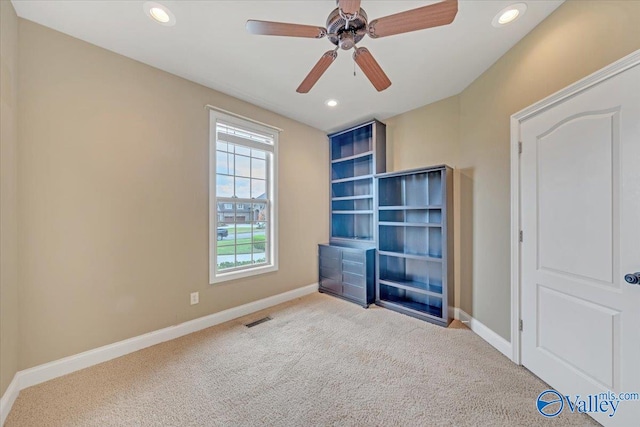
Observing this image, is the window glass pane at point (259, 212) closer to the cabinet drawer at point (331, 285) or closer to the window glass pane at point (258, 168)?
the window glass pane at point (258, 168)

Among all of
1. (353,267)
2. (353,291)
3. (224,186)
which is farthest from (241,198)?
(353,291)

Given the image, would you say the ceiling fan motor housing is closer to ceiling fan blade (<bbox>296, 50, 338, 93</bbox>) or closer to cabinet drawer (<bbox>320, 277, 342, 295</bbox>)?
ceiling fan blade (<bbox>296, 50, 338, 93</bbox>)

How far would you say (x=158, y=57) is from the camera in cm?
221

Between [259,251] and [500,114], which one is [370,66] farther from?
[259,251]

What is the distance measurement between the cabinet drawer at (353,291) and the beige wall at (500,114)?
3.88 feet

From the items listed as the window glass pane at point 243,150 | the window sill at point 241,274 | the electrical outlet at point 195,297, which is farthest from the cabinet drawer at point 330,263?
the window glass pane at point 243,150

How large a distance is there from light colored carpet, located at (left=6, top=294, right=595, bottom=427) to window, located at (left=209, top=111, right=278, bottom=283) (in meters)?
0.86

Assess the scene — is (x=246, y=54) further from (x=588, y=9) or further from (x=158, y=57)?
(x=588, y=9)

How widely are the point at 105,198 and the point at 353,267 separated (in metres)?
2.87

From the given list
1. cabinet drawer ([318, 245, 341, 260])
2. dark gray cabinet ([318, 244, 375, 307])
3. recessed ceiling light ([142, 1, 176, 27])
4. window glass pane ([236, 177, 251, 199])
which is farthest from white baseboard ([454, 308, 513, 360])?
recessed ceiling light ([142, 1, 176, 27])

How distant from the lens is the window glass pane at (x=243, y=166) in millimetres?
3069

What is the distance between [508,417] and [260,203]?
305cm

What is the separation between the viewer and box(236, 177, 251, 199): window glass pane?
3057 mm

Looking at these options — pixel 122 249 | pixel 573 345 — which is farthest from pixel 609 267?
pixel 122 249
